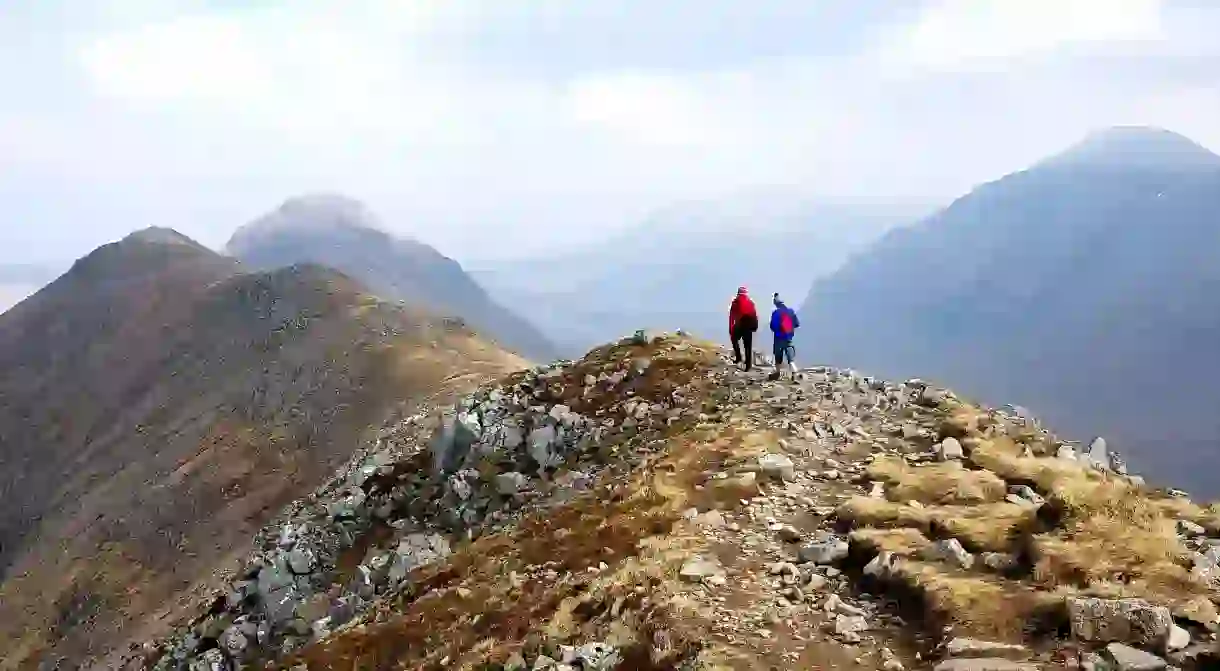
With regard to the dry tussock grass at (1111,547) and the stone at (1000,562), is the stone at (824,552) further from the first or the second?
the dry tussock grass at (1111,547)

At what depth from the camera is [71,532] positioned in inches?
5034

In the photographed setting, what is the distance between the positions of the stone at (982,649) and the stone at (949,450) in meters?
9.68

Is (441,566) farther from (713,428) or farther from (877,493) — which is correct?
(877,493)

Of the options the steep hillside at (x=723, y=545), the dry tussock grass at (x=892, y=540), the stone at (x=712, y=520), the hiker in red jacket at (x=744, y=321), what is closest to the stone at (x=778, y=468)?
the steep hillside at (x=723, y=545)

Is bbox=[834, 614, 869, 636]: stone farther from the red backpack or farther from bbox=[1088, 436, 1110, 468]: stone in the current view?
the red backpack

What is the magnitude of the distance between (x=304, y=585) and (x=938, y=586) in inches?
963

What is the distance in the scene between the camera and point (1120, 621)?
522 inches

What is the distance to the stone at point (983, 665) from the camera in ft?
42.1

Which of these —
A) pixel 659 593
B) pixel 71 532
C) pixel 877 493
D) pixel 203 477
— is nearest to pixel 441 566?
pixel 659 593

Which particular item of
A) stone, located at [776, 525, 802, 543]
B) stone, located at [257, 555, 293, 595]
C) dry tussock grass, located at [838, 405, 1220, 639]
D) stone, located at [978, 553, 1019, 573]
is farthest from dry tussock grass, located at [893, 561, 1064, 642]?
stone, located at [257, 555, 293, 595]

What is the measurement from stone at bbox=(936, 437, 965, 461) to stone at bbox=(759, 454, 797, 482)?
391cm

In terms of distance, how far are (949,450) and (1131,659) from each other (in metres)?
10.7

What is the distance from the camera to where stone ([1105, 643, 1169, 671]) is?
40.9 ft

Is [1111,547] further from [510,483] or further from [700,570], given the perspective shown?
[510,483]
